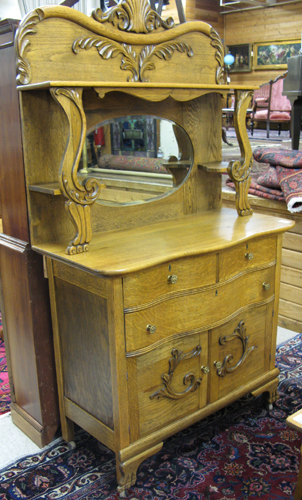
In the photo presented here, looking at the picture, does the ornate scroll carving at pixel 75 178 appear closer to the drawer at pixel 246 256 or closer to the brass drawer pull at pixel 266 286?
the drawer at pixel 246 256

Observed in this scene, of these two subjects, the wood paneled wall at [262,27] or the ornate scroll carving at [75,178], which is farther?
the wood paneled wall at [262,27]

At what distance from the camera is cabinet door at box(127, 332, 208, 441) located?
1.76 metres

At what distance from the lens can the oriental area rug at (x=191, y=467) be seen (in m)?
1.80

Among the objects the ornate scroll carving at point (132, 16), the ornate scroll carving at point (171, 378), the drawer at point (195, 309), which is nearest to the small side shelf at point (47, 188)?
the drawer at point (195, 309)

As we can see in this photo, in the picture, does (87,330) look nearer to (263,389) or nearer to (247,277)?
(247,277)

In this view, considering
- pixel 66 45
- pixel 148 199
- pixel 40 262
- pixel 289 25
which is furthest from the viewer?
pixel 289 25

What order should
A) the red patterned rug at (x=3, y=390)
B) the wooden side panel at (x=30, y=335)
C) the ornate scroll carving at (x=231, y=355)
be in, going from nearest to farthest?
the wooden side panel at (x=30, y=335) < the ornate scroll carving at (x=231, y=355) < the red patterned rug at (x=3, y=390)

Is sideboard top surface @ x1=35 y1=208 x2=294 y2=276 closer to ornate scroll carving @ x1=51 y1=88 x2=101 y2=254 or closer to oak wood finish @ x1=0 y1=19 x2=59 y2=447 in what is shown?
ornate scroll carving @ x1=51 y1=88 x2=101 y2=254

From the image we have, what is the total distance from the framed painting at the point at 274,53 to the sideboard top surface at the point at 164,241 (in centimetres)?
1024

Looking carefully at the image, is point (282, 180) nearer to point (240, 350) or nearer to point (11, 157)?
point (240, 350)

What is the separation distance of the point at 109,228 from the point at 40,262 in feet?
1.05

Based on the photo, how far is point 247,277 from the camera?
2109 mm

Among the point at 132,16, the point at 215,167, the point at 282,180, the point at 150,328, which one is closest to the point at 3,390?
the point at 150,328

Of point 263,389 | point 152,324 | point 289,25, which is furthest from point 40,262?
point 289,25
